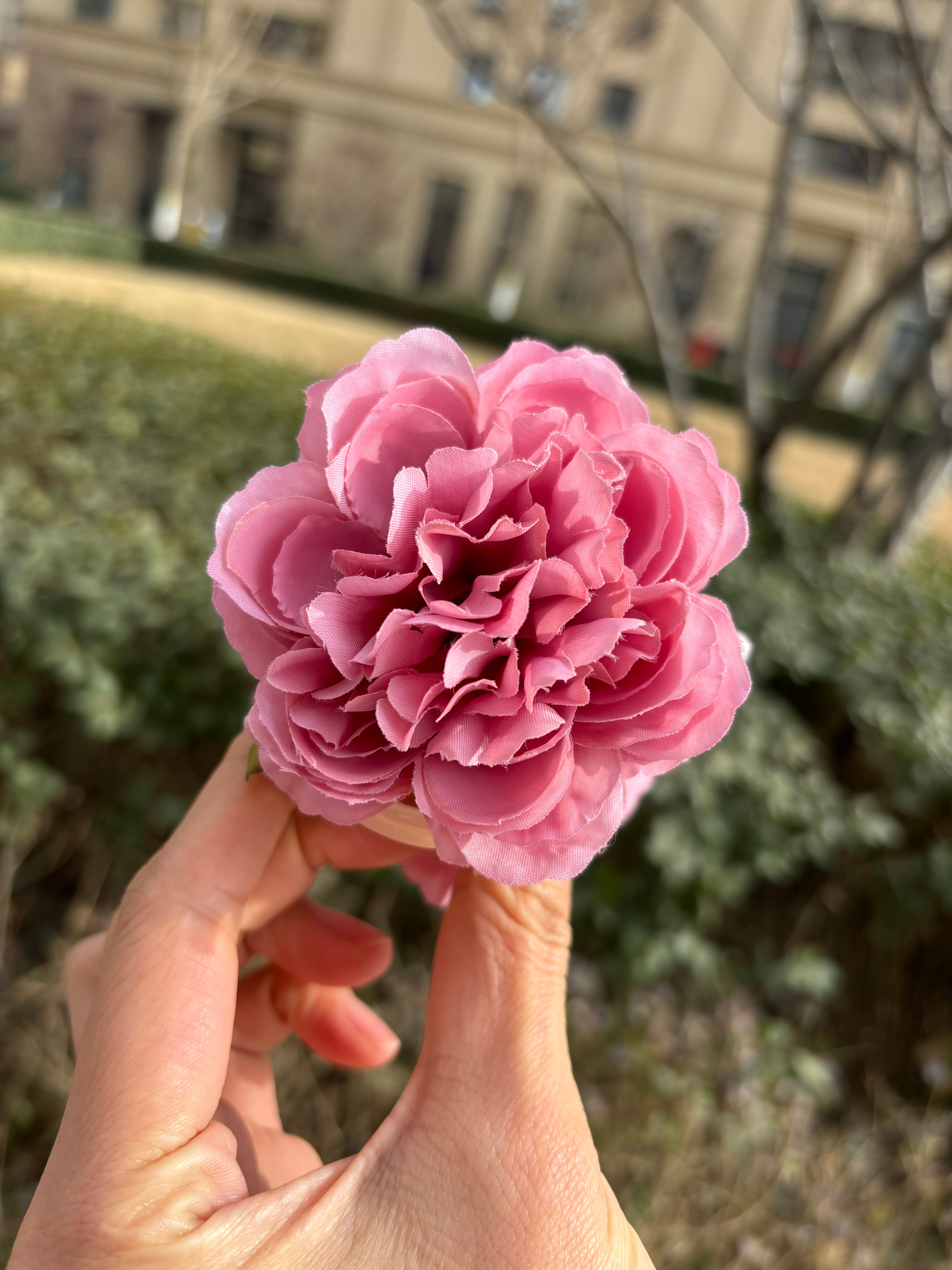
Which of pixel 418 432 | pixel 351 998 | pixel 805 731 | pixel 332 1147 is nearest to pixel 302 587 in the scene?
pixel 418 432

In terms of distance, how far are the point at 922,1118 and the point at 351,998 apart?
2.19 meters

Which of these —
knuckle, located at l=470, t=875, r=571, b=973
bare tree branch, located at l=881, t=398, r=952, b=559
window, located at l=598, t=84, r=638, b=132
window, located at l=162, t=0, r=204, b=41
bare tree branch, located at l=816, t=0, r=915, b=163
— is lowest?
window, located at l=162, t=0, r=204, b=41

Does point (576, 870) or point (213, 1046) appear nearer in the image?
point (576, 870)

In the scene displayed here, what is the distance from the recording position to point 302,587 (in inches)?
41.3

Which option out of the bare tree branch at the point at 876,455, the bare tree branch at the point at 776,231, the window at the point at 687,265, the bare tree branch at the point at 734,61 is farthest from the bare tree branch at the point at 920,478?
the window at the point at 687,265

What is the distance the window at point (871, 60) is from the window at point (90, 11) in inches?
1210

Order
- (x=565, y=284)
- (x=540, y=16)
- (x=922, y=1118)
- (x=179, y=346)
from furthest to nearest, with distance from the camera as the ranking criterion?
(x=565, y=284) < (x=540, y=16) < (x=179, y=346) < (x=922, y=1118)

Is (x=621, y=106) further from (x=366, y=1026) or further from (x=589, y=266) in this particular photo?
(x=366, y=1026)

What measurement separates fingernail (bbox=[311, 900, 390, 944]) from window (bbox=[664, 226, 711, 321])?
28.6 metres

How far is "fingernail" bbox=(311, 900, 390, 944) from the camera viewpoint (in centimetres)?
165

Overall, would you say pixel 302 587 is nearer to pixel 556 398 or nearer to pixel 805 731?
pixel 556 398

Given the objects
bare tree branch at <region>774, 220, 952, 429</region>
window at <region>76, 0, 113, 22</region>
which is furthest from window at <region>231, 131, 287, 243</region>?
bare tree branch at <region>774, 220, 952, 429</region>

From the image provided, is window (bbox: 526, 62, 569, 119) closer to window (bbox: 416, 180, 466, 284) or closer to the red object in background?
the red object in background

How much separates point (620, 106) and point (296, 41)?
10.9 metres
